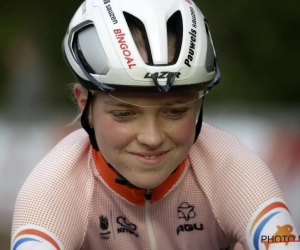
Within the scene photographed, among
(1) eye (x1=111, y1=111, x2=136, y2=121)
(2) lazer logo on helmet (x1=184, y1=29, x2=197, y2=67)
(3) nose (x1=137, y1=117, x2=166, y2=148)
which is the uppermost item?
(2) lazer logo on helmet (x1=184, y1=29, x2=197, y2=67)

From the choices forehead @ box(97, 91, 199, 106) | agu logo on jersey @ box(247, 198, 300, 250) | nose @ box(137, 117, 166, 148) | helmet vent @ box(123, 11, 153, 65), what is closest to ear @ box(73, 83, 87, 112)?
forehead @ box(97, 91, 199, 106)

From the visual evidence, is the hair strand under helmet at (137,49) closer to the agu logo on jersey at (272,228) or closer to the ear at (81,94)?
the ear at (81,94)

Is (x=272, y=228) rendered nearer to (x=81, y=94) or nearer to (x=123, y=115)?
(x=123, y=115)

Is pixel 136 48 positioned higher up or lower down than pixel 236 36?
lower down

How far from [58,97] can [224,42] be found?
12.3 feet

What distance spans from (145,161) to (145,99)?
306mm

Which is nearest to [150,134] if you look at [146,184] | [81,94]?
[146,184]

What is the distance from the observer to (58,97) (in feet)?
43.6

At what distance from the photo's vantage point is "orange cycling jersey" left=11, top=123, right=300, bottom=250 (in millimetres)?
3734

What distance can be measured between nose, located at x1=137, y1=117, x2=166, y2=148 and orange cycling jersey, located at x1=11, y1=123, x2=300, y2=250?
0.53m

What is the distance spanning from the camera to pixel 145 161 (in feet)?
11.8

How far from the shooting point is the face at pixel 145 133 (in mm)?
3518

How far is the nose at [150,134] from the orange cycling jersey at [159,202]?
0.53 m

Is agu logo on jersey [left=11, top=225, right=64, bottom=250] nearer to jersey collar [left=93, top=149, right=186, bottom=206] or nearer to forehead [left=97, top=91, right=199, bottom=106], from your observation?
jersey collar [left=93, top=149, right=186, bottom=206]
